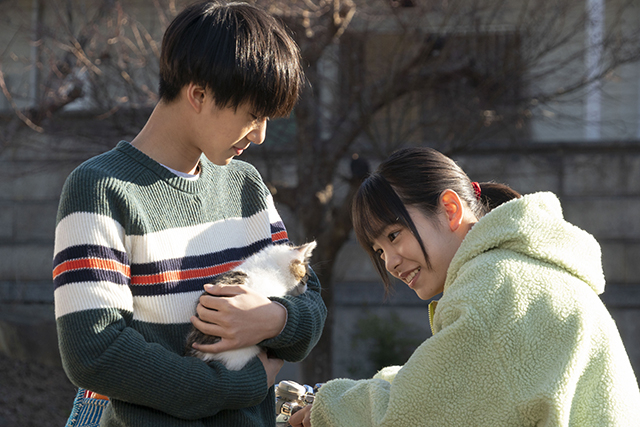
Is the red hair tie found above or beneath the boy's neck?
beneath

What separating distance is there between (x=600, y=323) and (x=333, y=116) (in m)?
3.77

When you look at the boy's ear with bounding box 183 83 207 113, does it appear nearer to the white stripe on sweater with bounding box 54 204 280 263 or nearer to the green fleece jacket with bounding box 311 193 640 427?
the white stripe on sweater with bounding box 54 204 280 263

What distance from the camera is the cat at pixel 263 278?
1596 mm

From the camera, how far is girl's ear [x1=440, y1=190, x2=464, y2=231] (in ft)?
6.04

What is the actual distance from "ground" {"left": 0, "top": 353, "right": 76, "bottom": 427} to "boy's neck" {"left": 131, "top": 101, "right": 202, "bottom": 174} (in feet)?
14.4

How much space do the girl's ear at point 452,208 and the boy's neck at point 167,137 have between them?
31.7 inches

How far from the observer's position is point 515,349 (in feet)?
4.74

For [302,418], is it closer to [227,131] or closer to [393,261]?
[393,261]

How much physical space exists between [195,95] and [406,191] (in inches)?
28.8

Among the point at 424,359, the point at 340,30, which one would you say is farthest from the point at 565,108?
the point at 424,359

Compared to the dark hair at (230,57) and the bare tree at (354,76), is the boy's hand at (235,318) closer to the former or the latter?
the dark hair at (230,57)

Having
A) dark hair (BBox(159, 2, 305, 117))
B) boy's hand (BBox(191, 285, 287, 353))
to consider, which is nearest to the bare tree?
dark hair (BBox(159, 2, 305, 117))

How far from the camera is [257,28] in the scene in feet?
5.24

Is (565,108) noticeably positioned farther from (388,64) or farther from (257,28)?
(257,28)
